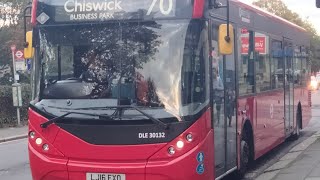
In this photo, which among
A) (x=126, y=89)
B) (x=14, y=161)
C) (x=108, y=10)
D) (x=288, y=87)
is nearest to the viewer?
(x=126, y=89)

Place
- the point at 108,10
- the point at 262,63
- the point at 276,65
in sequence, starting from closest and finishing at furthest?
the point at 108,10
the point at 262,63
the point at 276,65

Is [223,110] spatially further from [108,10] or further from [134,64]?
[108,10]

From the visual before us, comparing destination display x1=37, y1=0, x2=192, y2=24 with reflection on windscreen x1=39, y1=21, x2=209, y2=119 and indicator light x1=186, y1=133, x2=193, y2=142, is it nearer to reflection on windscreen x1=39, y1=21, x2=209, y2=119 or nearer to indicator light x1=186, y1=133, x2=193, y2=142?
reflection on windscreen x1=39, y1=21, x2=209, y2=119

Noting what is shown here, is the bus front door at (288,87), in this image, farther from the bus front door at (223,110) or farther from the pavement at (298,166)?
the bus front door at (223,110)

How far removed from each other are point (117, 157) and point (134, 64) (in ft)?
3.80

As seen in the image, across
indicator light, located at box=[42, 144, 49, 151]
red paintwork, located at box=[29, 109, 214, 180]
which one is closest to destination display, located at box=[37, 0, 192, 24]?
red paintwork, located at box=[29, 109, 214, 180]

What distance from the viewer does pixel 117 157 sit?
6.96 metres

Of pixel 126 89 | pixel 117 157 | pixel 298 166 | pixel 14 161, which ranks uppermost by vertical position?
pixel 126 89

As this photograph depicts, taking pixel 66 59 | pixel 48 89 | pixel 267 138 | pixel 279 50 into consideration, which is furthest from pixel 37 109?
pixel 279 50

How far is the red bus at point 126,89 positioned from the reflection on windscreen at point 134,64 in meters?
0.01

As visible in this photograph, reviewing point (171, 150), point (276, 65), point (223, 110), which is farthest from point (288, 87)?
point (171, 150)

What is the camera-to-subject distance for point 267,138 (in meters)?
11.4

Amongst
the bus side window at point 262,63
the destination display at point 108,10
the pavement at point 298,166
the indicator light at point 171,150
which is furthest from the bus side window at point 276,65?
the indicator light at point 171,150

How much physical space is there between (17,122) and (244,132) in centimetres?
1577
